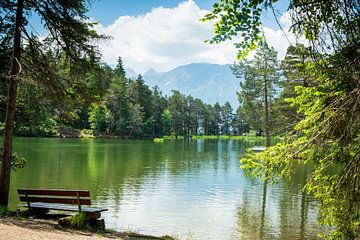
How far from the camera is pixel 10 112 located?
38.0 feet

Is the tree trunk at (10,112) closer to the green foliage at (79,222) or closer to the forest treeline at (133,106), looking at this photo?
the forest treeline at (133,106)

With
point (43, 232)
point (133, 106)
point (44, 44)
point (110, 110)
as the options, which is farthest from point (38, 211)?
point (133, 106)

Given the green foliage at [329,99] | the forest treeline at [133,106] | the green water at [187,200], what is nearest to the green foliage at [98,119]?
the forest treeline at [133,106]

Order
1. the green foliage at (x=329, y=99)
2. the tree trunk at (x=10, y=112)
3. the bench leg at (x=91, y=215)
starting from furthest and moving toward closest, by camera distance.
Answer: the tree trunk at (x=10, y=112) → the bench leg at (x=91, y=215) → the green foliage at (x=329, y=99)

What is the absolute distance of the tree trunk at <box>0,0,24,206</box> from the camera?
11.6 metres

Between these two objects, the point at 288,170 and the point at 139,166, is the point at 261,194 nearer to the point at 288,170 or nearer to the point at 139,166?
the point at 139,166

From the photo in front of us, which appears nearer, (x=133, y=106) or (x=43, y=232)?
(x=43, y=232)

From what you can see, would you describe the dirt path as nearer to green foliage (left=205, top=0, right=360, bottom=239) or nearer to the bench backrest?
the bench backrest

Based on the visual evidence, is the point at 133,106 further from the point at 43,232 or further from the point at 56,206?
the point at 43,232

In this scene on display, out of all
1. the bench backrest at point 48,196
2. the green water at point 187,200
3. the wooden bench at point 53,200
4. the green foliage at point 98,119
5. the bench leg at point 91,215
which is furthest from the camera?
the green foliage at point 98,119

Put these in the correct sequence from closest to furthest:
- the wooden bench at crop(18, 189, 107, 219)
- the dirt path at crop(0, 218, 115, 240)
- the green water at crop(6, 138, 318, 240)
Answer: the dirt path at crop(0, 218, 115, 240) → the wooden bench at crop(18, 189, 107, 219) → the green water at crop(6, 138, 318, 240)

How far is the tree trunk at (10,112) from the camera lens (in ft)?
38.0

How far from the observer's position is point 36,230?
9.02 meters

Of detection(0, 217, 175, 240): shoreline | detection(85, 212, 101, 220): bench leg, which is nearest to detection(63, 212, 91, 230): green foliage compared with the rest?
detection(85, 212, 101, 220): bench leg
